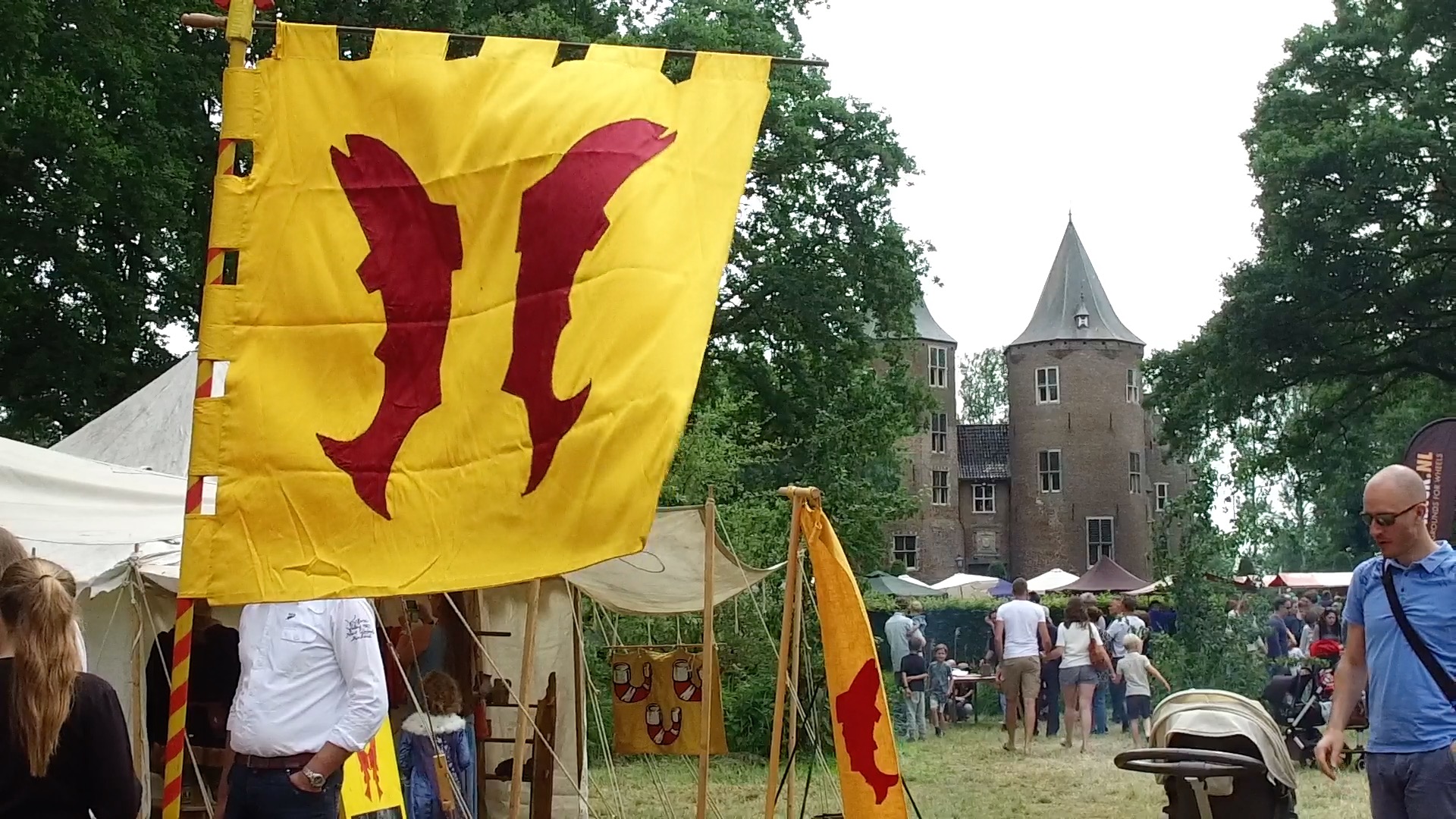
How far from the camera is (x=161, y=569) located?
8.44 metres

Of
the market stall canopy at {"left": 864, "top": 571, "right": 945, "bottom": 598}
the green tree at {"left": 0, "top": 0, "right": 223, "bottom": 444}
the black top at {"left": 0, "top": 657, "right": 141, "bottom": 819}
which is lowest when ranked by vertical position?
the black top at {"left": 0, "top": 657, "right": 141, "bottom": 819}

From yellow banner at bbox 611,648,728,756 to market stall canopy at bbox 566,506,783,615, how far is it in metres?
1.90

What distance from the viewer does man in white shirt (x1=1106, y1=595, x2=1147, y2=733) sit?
19469 millimetres

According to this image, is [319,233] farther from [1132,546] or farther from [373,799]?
[1132,546]

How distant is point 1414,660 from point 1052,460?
63.6 metres

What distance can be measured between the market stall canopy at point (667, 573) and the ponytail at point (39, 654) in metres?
7.62

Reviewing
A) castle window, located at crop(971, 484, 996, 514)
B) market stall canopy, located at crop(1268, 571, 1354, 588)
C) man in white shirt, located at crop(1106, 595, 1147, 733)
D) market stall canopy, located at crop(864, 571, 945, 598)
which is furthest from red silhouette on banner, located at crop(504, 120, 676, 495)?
castle window, located at crop(971, 484, 996, 514)

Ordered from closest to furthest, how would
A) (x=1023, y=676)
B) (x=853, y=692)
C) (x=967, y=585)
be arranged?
1. (x=853, y=692)
2. (x=1023, y=676)
3. (x=967, y=585)

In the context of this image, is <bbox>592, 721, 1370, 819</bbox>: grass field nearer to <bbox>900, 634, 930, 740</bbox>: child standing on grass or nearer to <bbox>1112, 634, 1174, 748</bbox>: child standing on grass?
<bbox>1112, 634, 1174, 748</bbox>: child standing on grass

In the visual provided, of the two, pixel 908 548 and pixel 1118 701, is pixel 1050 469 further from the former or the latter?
pixel 1118 701

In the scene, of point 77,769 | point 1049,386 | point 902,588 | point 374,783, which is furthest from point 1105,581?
point 77,769

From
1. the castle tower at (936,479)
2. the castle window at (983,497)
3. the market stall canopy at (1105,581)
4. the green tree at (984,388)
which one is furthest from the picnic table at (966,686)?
the green tree at (984,388)

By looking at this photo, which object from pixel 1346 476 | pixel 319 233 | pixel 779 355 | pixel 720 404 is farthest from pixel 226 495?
pixel 1346 476

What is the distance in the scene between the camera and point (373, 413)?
13.2 feet
